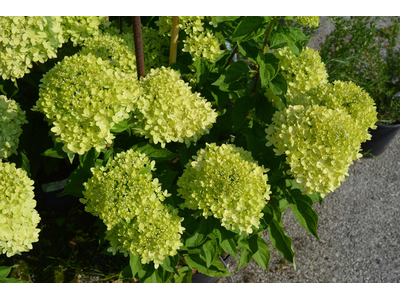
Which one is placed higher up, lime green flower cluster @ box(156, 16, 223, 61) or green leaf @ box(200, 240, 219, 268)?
lime green flower cluster @ box(156, 16, 223, 61)

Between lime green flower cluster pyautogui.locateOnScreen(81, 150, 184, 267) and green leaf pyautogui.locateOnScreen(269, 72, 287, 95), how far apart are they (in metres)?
0.77

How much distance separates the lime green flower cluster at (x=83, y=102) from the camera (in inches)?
66.8

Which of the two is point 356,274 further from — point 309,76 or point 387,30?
point 387,30

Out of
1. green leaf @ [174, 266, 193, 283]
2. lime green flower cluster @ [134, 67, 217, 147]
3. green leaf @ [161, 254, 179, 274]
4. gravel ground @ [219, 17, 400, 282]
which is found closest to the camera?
lime green flower cluster @ [134, 67, 217, 147]

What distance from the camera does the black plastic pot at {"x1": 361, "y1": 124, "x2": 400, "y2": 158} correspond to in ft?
11.6

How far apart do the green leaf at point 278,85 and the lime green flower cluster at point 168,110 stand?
38 cm

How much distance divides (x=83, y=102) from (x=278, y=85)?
1.02 m

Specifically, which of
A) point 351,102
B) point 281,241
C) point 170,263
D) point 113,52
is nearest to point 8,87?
point 113,52

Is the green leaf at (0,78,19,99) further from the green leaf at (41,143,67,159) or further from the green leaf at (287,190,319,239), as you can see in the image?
the green leaf at (287,190,319,239)

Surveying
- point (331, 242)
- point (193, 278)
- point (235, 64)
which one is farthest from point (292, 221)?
point (235, 64)

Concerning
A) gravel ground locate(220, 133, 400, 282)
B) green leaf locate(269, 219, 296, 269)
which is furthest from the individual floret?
gravel ground locate(220, 133, 400, 282)

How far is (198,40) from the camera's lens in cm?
205

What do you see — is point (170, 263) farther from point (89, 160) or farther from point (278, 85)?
point (278, 85)

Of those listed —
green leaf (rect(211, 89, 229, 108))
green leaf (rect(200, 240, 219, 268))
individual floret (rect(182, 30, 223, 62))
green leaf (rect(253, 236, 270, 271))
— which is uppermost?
individual floret (rect(182, 30, 223, 62))
